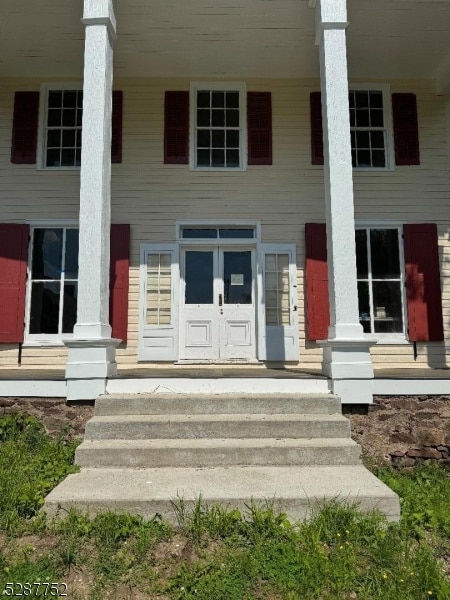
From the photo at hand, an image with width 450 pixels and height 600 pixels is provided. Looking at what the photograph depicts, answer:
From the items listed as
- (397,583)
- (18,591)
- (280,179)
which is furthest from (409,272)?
(18,591)

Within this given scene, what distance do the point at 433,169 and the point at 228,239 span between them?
130 inches

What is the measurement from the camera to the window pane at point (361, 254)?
6.88 metres

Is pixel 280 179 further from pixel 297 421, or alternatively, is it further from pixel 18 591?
pixel 18 591

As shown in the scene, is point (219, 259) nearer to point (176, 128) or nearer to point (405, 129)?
point (176, 128)

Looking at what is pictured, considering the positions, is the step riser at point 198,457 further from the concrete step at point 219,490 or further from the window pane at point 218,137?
the window pane at point 218,137

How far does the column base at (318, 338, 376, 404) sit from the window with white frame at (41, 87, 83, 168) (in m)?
4.90

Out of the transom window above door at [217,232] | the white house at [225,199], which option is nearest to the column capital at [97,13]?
the white house at [225,199]

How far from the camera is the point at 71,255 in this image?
6820 mm

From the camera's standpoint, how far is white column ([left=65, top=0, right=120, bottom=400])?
4.27 m

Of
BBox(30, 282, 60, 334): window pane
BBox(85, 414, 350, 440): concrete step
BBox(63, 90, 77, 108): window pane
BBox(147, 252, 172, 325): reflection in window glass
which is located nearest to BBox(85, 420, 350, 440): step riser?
BBox(85, 414, 350, 440): concrete step

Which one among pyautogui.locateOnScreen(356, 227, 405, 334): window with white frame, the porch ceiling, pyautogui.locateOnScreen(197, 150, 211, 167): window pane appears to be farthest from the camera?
pyautogui.locateOnScreen(197, 150, 211, 167): window pane

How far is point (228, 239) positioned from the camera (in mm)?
6855

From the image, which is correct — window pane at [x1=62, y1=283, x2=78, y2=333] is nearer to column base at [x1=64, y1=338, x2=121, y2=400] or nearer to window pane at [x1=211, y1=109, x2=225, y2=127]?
column base at [x1=64, y1=338, x2=121, y2=400]

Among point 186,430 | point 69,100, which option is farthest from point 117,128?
point 186,430
